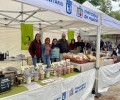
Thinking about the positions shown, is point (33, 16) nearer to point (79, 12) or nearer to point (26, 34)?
point (26, 34)

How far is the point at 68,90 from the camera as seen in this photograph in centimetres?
357

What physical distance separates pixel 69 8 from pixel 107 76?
3123 mm

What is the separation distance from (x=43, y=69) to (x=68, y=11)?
1.04 metres

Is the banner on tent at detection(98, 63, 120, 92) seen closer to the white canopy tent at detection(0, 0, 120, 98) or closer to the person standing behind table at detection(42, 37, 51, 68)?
the white canopy tent at detection(0, 0, 120, 98)

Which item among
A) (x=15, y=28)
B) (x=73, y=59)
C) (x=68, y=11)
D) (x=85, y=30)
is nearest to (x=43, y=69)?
(x=68, y=11)

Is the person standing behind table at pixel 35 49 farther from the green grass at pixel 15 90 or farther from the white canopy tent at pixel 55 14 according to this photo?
the green grass at pixel 15 90

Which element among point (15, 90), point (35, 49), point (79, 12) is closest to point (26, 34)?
point (35, 49)

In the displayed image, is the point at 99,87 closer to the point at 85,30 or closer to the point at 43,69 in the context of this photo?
the point at 43,69

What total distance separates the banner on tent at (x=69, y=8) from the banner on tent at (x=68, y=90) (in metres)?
1.11

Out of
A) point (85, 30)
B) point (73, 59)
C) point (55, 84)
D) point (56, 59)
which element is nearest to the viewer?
point (55, 84)

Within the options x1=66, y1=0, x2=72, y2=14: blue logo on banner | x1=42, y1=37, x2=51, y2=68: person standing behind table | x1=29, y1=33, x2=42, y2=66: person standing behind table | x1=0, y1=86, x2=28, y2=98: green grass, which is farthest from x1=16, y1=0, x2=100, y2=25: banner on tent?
x1=29, y1=33, x2=42, y2=66: person standing behind table

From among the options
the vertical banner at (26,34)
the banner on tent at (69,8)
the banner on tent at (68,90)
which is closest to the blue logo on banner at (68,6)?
the banner on tent at (69,8)

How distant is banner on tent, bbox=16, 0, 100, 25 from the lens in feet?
8.38

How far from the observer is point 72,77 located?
376 centimetres
